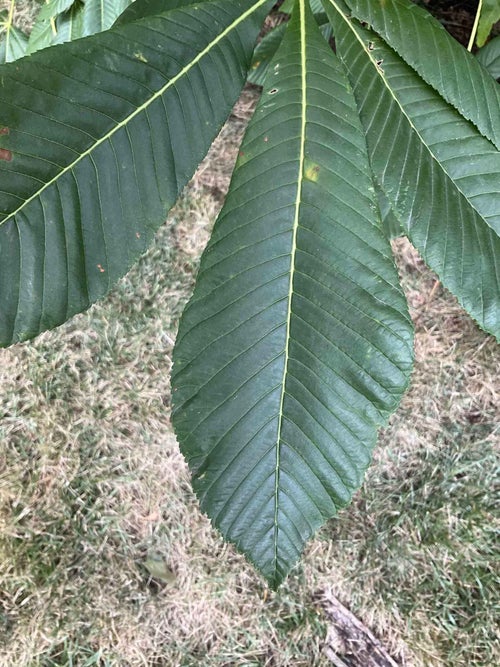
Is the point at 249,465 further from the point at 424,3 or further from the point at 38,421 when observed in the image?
the point at 424,3

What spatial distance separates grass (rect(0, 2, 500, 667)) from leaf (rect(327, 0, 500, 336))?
1.02m

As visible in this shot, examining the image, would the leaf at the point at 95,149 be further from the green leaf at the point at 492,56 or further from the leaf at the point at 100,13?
the green leaf at the point at 492,56

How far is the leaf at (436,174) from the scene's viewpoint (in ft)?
2.96

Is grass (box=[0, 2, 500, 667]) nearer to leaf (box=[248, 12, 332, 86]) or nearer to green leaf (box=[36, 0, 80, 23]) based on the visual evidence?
leaf (box=[248, 12, 332, 86])

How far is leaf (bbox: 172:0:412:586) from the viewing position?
2.75 feet

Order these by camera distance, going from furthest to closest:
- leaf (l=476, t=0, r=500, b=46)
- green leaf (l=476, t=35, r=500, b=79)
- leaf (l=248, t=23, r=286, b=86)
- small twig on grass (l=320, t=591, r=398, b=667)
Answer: small twig on grass (l=320, t=591, r=398, b=667) < leaf (l=248, t=23, r=286, b=86) < green leaf (l=476, t=35, r=500, b=79) < leaf (l=476, t=0, r=500, b=46)

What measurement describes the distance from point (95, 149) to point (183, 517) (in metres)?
1.37

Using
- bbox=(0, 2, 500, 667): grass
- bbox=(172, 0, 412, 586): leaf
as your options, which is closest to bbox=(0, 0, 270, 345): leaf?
bbox=(172, 0, 412, 586): leaf

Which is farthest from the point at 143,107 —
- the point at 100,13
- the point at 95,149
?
the point at 100,13

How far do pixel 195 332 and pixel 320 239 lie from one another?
0.73 feet

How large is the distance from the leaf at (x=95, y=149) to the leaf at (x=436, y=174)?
0.80ft

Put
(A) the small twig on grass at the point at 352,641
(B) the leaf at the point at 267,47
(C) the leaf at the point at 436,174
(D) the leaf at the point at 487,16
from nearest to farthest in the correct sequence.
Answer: (C) the leaf at the point at 436,174
(D) the leaf at the point at 487,16
(B) the leaf at the point at 267,47
(A) the small twig on grass at the point at 352,641

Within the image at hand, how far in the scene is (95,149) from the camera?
82 cm

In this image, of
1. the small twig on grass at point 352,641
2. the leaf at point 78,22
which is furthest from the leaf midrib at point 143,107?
the small twig on grass at point 352,641
